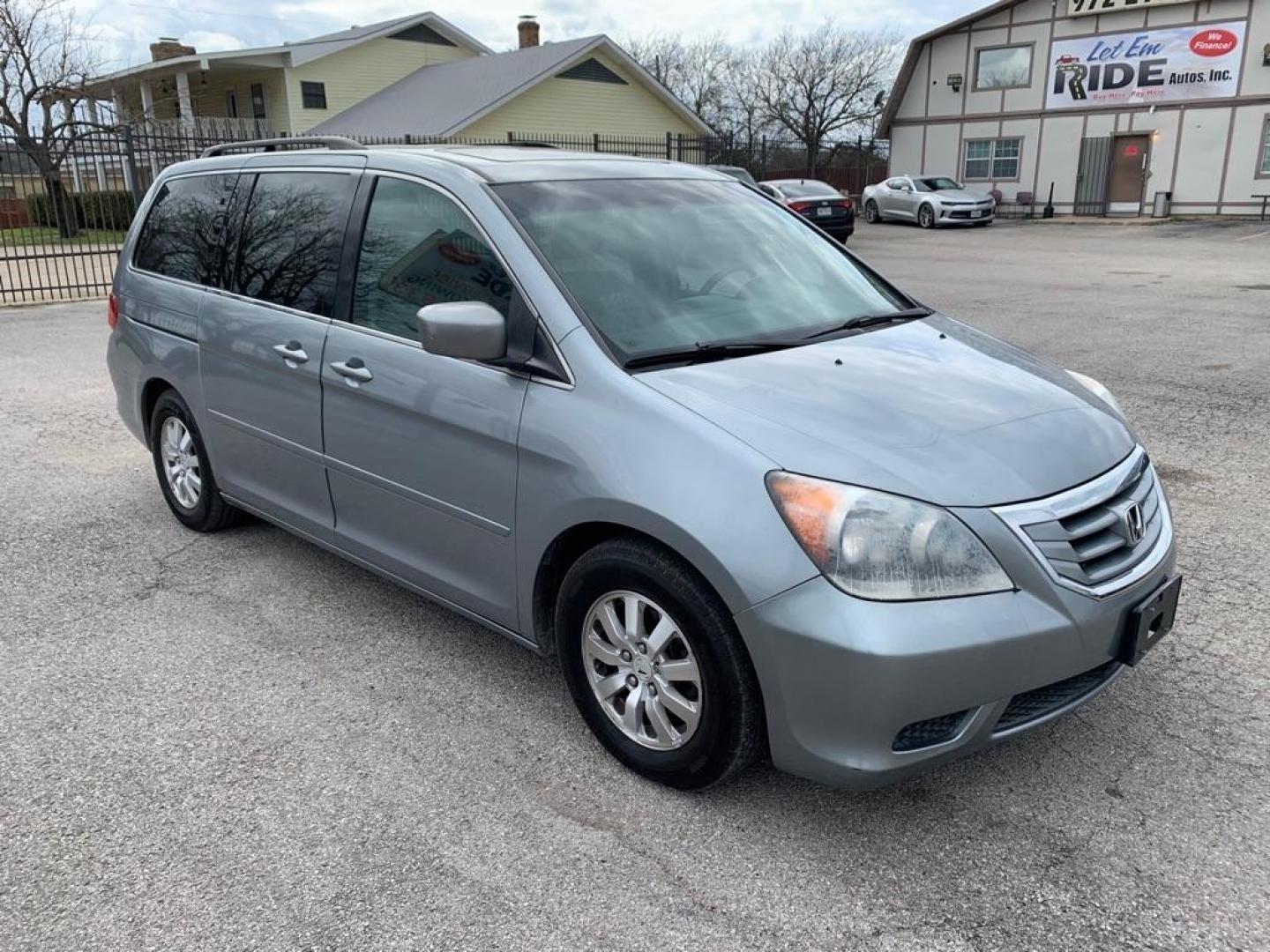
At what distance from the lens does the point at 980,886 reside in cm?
251

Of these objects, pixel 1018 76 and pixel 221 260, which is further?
pixel 1018 76

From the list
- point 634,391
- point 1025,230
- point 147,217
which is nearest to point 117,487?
point 147,217

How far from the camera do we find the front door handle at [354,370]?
354 cm

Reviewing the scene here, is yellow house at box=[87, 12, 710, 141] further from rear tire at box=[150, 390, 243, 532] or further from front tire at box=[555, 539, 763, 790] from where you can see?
front tire at box=[555, 539, 763, 790]

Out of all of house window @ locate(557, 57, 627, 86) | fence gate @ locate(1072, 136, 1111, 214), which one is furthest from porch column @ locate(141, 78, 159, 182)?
fence gate @ locate(1072, 136, 1111, 214)

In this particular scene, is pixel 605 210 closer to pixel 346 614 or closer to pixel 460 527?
pixel 460 527

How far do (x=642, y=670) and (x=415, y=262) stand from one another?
5.49 ft

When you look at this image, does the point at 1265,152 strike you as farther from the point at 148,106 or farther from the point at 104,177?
the point at 148,106

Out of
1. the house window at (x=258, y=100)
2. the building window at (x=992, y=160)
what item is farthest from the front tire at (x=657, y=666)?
the house window at (x=258, y=100)

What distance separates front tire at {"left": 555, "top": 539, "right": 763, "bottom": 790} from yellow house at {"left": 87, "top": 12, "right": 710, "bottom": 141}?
93.4 ft

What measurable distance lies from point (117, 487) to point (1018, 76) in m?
34.7

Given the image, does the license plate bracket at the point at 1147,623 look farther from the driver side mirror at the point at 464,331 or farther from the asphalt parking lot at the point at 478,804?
the driver side mirror at the point at 464,331

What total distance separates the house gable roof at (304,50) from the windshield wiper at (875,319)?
3207cm

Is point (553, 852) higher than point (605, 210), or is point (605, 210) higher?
point (605, 210)
